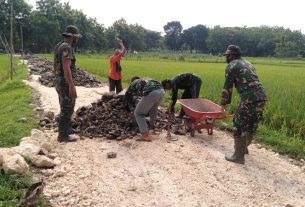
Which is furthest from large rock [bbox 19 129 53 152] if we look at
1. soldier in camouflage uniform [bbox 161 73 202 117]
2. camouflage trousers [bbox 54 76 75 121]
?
soldier in camouflage uniform [bbox 161 73 202 117]

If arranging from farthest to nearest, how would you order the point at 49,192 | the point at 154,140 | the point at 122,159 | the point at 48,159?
the point at 154,140
the point at 122,159
the point at 48,159
the point at 49,192

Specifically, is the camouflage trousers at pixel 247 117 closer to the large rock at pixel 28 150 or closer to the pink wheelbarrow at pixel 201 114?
the pink wheelbarrow at pixel 201 114

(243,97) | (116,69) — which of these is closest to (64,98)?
(243,97)

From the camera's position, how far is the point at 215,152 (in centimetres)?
664

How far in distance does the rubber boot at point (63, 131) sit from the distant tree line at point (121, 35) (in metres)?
50.7

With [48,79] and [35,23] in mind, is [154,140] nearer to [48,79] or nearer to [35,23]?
A: [48,79]

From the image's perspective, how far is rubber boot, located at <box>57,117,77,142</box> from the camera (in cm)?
705

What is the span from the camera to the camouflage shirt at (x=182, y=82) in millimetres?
7787

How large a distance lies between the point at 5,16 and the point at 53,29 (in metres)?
7.90

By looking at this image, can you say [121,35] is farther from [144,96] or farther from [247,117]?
[247,117]

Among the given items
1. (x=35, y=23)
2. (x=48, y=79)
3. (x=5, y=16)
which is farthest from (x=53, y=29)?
(x=48, y=79)

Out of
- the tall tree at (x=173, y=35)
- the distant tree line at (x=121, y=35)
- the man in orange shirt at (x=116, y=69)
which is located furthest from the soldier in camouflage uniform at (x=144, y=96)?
the tall tree at (x=173, y=35)

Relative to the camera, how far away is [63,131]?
705 centimetres

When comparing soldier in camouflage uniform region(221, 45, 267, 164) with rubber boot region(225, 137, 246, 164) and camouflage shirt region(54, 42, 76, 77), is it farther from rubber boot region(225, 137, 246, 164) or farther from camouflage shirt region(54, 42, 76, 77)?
camouflage shirt region(54, 42, 76, 77)
